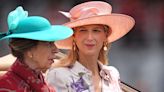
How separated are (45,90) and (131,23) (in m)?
0.67

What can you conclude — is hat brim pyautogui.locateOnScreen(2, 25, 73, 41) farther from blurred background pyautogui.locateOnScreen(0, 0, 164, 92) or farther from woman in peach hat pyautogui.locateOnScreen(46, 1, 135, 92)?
blurred background pyautogui.locateOnScreen(0, 0, 164, 92)

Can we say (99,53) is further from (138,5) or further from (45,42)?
(138,5)

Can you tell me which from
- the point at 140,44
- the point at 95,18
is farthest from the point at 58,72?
the point at 140,44

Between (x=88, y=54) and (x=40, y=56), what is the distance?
44cm

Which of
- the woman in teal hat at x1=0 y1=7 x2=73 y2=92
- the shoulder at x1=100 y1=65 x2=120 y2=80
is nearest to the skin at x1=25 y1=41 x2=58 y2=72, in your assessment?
the woman in teal hat at x1=0 y1=7 x2=73 y2=92

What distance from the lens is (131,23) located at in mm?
1936

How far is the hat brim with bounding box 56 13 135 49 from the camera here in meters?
1.76

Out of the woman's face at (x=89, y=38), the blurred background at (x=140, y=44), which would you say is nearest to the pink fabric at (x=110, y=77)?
the woman's face at (x=89, y=38)

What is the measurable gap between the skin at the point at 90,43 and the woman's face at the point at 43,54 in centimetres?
39

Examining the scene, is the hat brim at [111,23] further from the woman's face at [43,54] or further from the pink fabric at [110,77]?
the woman's face at [43,54]

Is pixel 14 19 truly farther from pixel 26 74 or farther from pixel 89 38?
pixel 89 38

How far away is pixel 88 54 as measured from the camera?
176 centimetres

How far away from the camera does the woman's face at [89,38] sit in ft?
5.75

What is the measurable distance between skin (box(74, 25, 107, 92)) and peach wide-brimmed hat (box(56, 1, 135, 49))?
3 centimetres
